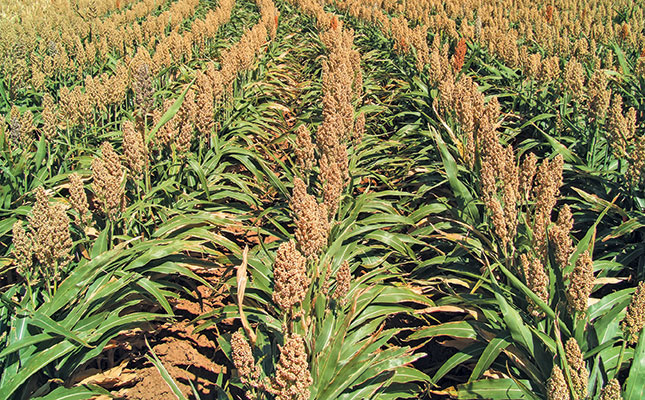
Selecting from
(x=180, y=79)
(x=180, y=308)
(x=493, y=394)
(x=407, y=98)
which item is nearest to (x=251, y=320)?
(x=180, y=308)

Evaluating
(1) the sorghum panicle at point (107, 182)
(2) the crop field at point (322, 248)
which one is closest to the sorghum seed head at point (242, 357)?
(2) the crop field at point (322, 248)

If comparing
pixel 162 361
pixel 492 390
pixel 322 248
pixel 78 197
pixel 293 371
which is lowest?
pixel 162 361

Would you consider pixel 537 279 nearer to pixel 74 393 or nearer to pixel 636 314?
pixel 636 314

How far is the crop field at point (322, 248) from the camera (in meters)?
2.78

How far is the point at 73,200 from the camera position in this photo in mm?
3170

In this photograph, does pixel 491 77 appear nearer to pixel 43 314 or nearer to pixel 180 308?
pixel 180 308

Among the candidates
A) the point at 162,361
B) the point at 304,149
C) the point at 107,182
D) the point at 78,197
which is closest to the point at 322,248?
the point at 304,149

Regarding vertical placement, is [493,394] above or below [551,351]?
below

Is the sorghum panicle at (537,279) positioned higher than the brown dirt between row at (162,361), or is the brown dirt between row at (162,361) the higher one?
the sorghum panicle at (537,279)

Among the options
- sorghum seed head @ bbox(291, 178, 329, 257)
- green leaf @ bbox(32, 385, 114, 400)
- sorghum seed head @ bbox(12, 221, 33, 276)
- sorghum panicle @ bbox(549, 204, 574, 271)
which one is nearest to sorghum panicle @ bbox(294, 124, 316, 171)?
sorghum seed head @ bbox(291, 178, 329, 257)

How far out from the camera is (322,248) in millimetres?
3484

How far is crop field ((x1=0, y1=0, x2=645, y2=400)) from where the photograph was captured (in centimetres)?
278

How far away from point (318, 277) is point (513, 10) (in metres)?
11.2

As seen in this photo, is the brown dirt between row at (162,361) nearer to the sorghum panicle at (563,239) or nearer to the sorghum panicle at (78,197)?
the sorghum panicle at (78,197)
